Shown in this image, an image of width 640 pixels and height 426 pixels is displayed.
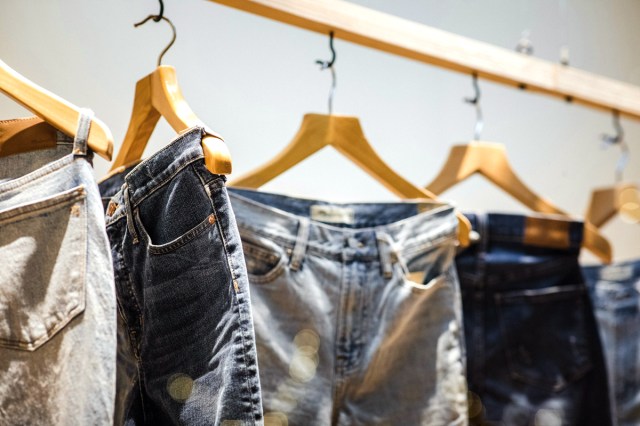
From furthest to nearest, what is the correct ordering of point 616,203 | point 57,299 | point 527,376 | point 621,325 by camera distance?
point 616,203, point 621,325, point 527,376, point 57,299

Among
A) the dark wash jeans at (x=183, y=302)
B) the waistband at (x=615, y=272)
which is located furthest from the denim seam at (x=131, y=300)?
the waistband at (x=615, y=272)

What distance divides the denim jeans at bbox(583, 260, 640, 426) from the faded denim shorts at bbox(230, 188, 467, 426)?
0.45 meters

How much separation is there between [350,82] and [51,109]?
816 mm

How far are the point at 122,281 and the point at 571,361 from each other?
32.1 inches

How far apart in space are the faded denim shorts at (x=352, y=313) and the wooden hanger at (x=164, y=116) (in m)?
0.16

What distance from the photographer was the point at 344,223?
1050 millimetres

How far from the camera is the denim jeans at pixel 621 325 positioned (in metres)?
1.28

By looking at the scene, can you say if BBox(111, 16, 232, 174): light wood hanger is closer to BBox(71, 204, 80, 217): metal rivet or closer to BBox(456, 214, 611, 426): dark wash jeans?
BBox(71, 204, 80, 217): metal rivet

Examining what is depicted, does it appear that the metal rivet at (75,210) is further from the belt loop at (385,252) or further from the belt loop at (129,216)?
the belt loop at (385,252)

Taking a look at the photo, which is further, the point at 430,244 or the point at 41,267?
the point at 430,244

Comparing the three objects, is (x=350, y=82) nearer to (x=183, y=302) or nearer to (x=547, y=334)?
(x=547, y=334)

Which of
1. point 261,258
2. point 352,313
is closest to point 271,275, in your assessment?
point 261,258

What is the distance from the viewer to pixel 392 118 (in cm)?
148

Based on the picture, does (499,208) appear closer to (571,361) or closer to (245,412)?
(571,361)
